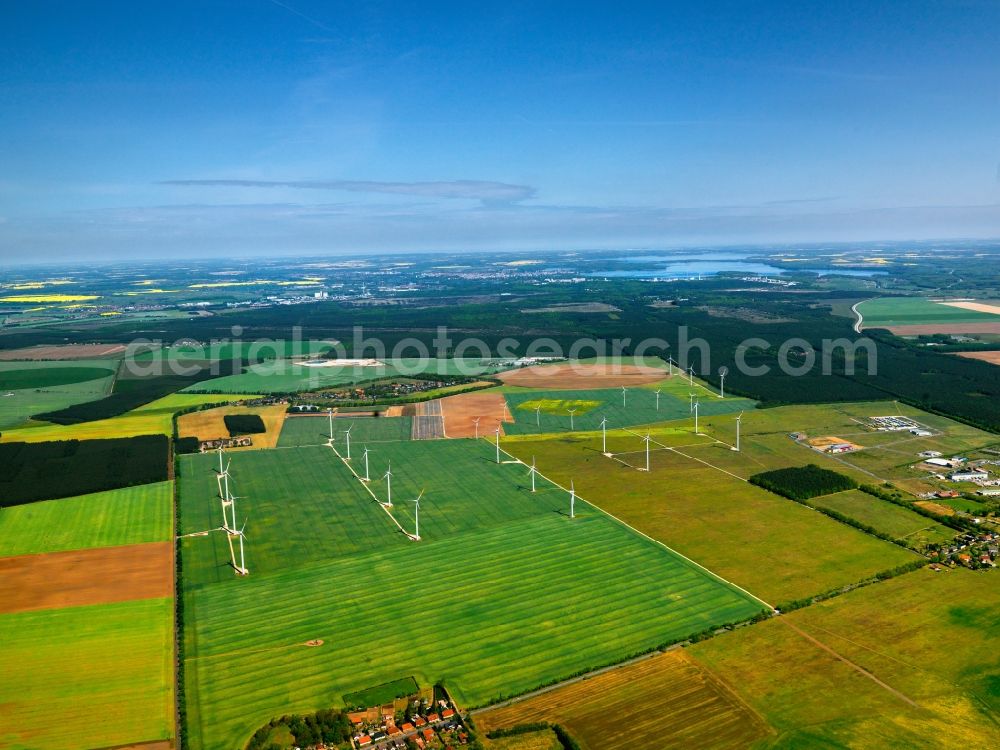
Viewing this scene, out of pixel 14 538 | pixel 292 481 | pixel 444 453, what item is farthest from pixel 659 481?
pixel 14 538

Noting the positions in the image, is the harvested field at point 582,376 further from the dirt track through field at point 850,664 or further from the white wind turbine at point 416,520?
the dirt track through field at point 850,664

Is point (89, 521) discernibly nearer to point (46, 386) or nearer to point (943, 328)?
point (46, 386)

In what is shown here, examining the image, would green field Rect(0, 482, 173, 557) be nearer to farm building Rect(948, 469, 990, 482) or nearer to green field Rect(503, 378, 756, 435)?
green field Rect(503, 378, 756, 435)

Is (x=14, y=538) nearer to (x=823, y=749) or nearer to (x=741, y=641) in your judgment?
(x=741, y=641)

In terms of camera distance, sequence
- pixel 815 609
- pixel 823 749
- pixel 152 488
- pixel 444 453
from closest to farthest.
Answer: pixel 823 749 < pixel 815 609 < pixel 152 488 < pixel 444 453

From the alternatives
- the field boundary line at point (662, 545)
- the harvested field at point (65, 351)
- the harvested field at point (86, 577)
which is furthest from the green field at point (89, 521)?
the harvested field at point (65, 351)

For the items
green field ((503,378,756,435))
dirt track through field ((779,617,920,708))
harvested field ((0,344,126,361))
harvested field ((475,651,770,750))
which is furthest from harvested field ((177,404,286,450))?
harvested field ((0,344,126,361))
